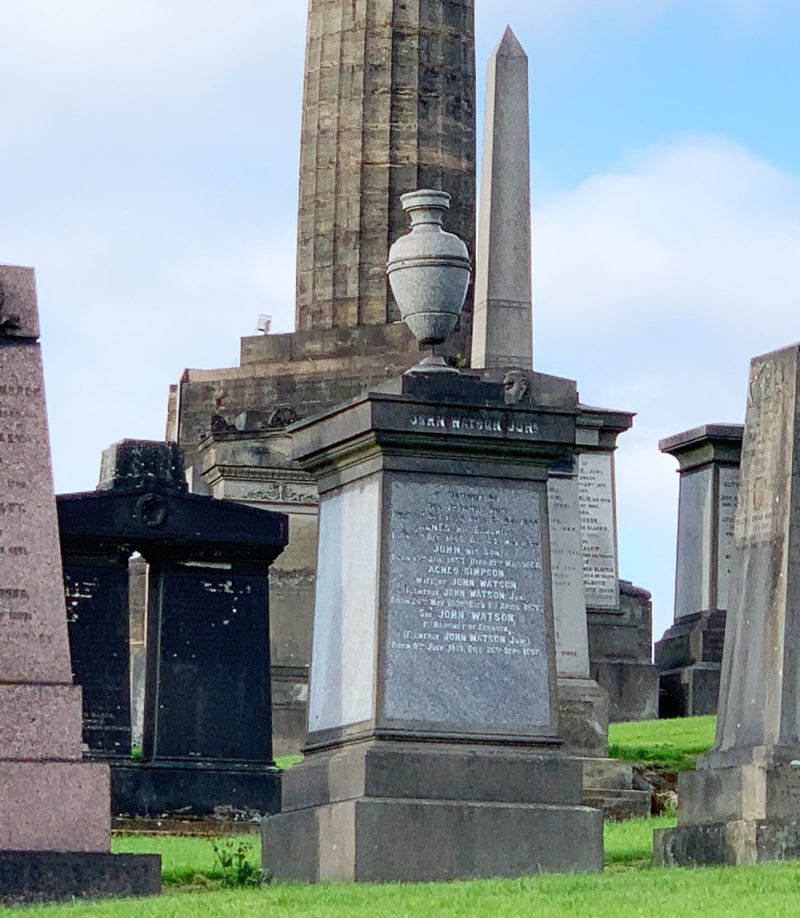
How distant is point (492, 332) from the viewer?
23.2 m

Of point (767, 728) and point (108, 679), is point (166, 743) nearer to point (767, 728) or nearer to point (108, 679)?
point (108, 679)

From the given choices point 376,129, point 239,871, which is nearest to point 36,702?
point 239,871

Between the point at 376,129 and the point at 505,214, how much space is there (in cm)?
1663

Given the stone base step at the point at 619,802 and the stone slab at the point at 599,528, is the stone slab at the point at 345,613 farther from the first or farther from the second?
the stone slab at the point at 599,528

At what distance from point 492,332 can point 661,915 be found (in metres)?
13.2

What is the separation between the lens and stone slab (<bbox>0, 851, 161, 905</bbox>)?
39.7ft

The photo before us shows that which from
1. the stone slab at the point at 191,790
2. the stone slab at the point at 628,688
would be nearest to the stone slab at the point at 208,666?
the stone slab at the point at 191,790

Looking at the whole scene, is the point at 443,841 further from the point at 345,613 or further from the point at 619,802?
the point at 619,802

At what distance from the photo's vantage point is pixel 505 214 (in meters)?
23.9

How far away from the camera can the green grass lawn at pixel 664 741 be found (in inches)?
760

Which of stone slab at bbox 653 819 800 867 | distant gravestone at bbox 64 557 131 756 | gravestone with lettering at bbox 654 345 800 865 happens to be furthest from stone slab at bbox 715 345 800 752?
distant gravestone at bbox 64 557 131 756

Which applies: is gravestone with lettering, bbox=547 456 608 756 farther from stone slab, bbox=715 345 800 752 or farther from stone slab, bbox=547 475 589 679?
stone slab, bbox=715 345 800 752

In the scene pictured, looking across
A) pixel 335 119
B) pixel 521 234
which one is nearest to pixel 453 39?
pixel 335 119

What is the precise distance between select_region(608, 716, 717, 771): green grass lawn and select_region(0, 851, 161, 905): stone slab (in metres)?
7.31
